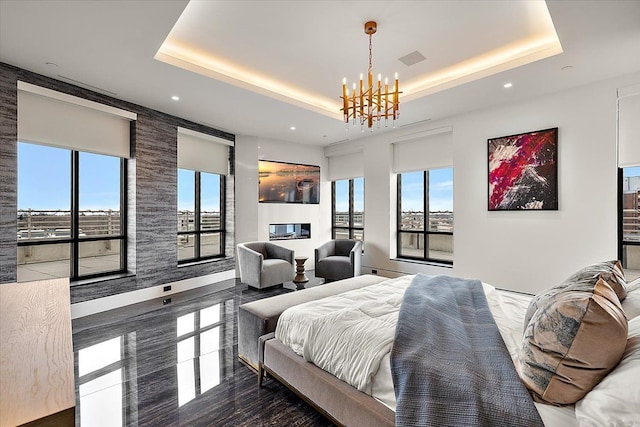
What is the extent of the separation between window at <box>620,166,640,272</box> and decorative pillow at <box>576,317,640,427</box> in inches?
134

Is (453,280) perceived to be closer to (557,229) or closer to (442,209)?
(557,229)

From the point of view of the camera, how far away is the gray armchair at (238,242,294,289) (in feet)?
16.6

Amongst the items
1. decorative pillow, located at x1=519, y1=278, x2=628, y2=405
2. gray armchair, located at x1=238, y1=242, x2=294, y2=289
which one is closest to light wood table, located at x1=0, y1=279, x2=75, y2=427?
decorative pillow, located at x1=519, y1=278, x2=628, y2=405

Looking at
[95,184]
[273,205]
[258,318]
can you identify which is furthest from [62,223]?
[273,205]

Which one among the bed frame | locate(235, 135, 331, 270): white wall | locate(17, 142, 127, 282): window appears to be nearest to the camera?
the bed frame

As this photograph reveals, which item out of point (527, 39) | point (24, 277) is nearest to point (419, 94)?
point (527, 39)

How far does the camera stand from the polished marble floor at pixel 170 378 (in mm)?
2002

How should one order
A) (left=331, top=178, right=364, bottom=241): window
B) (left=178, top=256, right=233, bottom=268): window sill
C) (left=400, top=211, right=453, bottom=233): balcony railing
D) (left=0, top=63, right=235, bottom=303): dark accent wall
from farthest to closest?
(left=331, top=178, right=364, bottom=241): window, (left=400, top=211, right=453, bottom=233): balcony railing, (left=178, top=256, right=233, bottom=268): window sill, (left=0, top=63, right=235, bottom=303): dark accent wall

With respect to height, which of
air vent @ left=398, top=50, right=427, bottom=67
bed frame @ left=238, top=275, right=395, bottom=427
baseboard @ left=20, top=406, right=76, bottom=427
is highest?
air vent @ left=398, top=50, right=427, bottom=67

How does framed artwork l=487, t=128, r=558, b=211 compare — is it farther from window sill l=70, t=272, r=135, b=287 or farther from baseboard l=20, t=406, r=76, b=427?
window sill l=70, t=272, r=135, b=287

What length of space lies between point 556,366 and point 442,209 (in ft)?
14.9

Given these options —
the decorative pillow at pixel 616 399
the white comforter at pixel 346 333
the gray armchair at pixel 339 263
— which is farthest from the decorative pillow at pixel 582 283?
the gray armchair at pixel 339 263

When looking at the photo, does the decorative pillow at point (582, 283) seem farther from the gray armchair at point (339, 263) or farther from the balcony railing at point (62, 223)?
the balcony railing at point (62, 223)

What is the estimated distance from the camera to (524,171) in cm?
427
